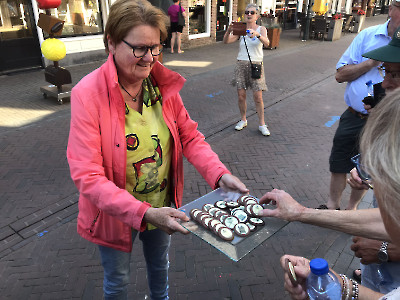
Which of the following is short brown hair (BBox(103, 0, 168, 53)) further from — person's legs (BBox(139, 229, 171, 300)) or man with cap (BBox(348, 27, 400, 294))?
man with cap (BBox(348, 27, 400, 294))

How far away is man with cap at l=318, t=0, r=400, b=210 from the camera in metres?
2.92

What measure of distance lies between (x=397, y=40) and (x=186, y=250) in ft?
8.37

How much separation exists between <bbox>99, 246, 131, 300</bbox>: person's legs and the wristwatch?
1.50 meters

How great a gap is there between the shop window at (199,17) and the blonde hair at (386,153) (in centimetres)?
1397

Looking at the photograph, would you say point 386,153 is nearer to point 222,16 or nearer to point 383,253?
point 383,253

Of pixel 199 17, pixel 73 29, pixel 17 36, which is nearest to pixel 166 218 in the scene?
pixel 17 36

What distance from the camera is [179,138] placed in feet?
7.36

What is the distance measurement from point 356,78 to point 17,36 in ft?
31.0

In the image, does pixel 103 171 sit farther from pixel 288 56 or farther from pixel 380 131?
pixel 288 56

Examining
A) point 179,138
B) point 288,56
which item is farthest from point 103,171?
point 288,56

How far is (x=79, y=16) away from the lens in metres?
10.6

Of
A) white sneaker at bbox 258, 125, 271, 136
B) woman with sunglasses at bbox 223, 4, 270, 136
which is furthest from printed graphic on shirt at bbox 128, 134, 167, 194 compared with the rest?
white sneaker at bbox 258, 125, 271, 136

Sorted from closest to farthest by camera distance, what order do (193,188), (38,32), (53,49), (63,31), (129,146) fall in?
(129,146) < (193,188) < (53,49) < (38,32) < (63,31)

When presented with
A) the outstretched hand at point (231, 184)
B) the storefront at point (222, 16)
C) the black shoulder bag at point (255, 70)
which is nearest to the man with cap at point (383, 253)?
the outstretched hand at point (231, 184)
